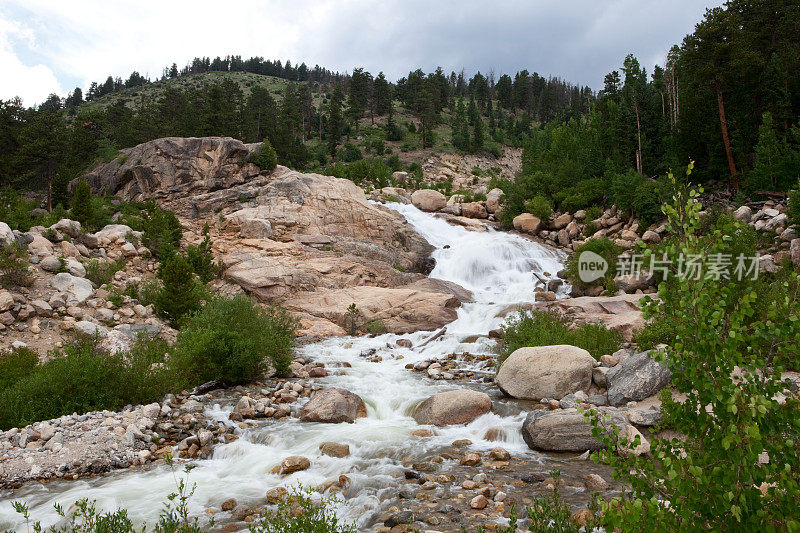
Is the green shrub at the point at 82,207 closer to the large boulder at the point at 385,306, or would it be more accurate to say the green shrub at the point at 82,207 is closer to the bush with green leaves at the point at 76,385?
the large boulder at the point at 385,306

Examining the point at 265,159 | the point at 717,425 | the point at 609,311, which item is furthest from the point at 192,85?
the point at 717,425

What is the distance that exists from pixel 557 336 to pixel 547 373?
7.97 feet

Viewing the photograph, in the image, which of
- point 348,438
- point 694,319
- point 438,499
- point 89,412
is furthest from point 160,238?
point 694,319

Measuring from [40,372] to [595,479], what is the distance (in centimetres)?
1084

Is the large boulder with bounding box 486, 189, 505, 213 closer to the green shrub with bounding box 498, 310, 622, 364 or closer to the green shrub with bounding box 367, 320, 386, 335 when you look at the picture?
the green shrub with bounding box 367, 320, 386, 335

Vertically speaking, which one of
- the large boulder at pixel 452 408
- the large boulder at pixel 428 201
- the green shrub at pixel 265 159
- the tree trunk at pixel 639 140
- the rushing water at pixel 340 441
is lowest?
the rushing water at pixel 340 441

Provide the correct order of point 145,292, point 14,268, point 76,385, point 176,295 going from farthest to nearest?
point 145,292
point 176,295
point 14,268
point 76,385

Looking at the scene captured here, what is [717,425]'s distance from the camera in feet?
9.52

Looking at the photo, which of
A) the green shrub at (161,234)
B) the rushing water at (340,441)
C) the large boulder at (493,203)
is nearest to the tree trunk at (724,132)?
the large boulder at (493,203)

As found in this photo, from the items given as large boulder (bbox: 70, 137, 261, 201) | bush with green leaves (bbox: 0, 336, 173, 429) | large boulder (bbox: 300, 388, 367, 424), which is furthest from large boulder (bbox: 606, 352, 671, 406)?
large boulder (bbox: 70, 137, 261, 201)

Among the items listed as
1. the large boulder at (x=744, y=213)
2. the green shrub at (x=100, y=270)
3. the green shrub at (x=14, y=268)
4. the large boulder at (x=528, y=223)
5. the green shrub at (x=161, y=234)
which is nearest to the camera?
the green shrub at (x=14, y=268)

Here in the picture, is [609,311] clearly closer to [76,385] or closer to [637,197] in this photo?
[637,197]

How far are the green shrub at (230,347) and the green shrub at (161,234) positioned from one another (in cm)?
903

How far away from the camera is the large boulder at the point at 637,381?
977 centimetres
